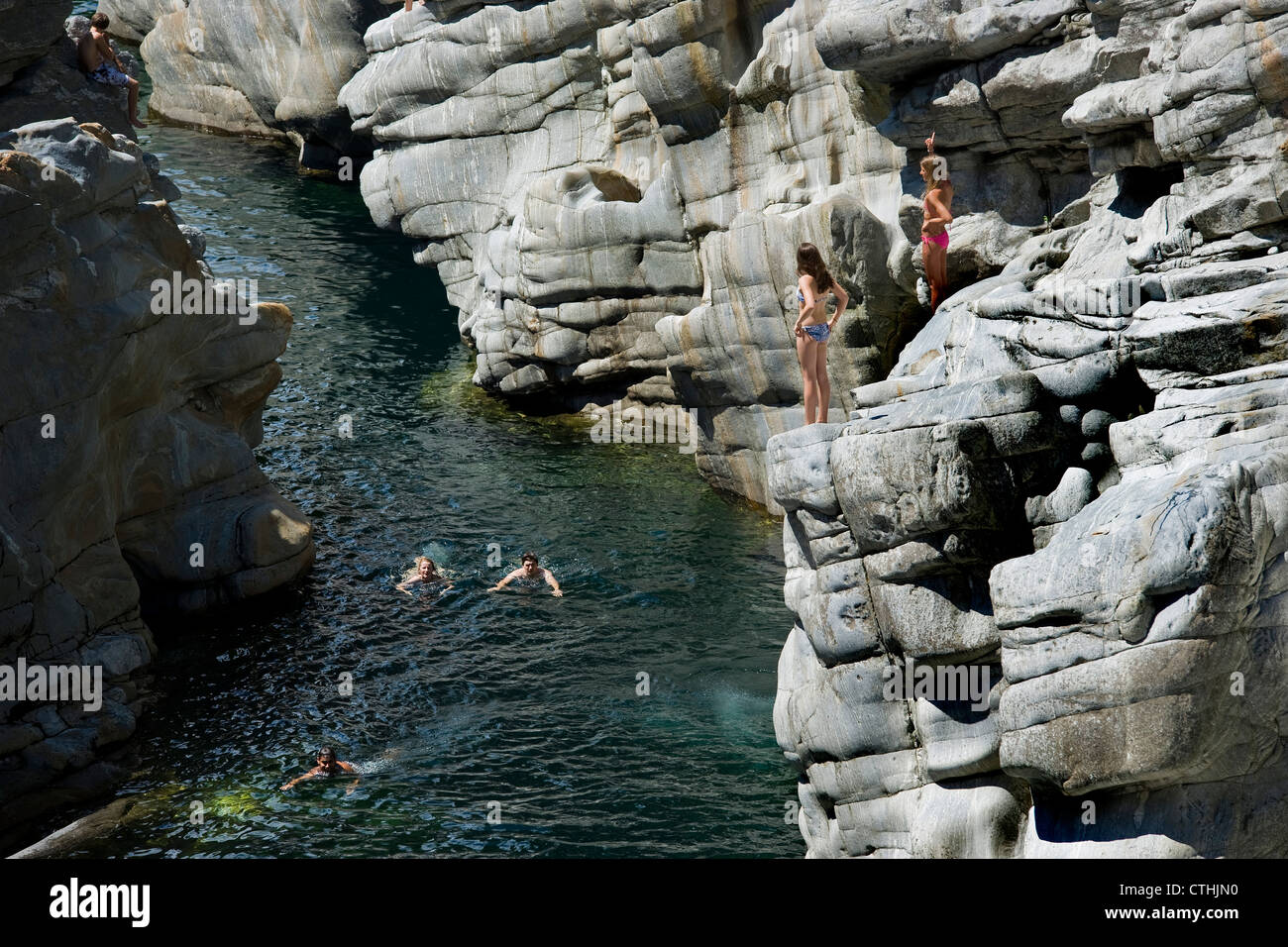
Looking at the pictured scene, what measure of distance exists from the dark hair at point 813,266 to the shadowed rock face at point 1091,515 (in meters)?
1.53

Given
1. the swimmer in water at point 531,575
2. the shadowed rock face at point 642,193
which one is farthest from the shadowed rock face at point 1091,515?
the swimmer in water at point 531,575

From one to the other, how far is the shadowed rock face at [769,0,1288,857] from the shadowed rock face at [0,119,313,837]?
9.25m

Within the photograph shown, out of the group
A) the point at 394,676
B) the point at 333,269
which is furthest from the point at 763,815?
the point at 333,269

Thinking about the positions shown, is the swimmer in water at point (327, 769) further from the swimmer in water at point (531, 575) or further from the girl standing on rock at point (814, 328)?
the girl standing on rock at point (814, 328)

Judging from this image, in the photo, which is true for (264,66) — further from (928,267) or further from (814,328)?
(814,328)

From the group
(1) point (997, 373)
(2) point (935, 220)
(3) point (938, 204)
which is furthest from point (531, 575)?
(1) point (997, 373)

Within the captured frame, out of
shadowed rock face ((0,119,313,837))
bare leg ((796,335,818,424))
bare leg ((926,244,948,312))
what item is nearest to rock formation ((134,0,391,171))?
shadowed rock face ((0,119,313,837))

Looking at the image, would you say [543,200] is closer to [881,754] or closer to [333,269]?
[333,269]

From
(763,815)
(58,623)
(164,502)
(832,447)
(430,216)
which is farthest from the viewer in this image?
(430,216)

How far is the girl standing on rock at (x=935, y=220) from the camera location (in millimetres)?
20016

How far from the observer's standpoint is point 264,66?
43.1 m

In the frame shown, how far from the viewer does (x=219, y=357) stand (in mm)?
22672

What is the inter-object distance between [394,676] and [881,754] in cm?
766
